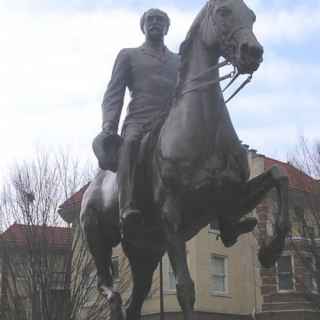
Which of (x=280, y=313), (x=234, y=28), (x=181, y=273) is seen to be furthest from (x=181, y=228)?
(x=280, y=313)

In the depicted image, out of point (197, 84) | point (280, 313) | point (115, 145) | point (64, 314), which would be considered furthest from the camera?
point (280, 313)

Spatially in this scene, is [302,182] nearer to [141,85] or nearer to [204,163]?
[141,85]

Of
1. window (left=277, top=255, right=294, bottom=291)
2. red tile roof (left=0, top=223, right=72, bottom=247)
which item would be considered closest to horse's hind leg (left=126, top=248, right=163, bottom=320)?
red tile roof (left=0, top=223, right=72, bottom=247)

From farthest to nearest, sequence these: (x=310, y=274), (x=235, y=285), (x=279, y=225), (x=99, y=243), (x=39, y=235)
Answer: (x=235, y=285) < (x=310, y=274) < (x=39, y=235) < (x=99, y=243) < (x=279, y=225)

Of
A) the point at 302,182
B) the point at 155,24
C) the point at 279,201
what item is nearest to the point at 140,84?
the point at 155,24

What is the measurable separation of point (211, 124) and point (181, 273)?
1.24 metres

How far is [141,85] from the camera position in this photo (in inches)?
280

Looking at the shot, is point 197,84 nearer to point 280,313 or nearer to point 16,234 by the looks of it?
point 16,234

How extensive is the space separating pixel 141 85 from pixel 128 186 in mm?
1093

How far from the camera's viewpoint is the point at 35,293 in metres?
22.9

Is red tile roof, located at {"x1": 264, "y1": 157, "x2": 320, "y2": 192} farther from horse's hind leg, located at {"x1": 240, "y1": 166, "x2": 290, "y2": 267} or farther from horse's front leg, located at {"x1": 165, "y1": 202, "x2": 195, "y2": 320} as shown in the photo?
horse's front leg, located at {"x1": 165, "y1": 202, "x2": 195, "y2": 320}

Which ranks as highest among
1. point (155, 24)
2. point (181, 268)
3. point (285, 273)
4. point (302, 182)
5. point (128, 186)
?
point (302, 182)

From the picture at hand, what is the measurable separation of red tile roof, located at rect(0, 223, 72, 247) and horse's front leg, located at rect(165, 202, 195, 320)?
17.6 metres

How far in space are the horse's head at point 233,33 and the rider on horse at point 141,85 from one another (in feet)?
2.62
